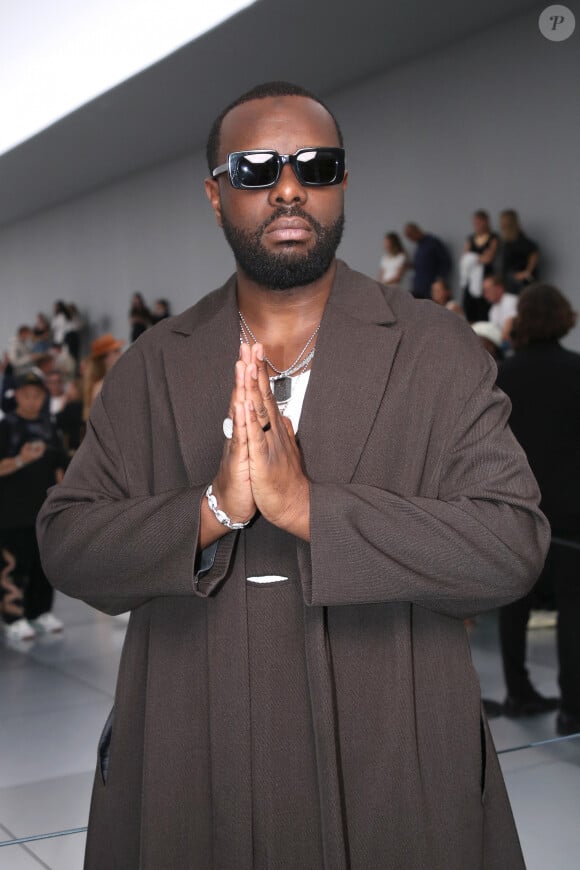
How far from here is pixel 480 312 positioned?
42.3 ft

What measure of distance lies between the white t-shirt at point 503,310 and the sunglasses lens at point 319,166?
1017 cm

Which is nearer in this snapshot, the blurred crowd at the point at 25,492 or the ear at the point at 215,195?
the ear at the point at 215,195

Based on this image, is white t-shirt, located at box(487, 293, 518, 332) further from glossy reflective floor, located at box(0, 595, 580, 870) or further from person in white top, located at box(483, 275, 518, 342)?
glossy reflective floor, located at box(0, 595, 580, 870)

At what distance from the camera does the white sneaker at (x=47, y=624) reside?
235 inches

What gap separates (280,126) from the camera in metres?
1.74

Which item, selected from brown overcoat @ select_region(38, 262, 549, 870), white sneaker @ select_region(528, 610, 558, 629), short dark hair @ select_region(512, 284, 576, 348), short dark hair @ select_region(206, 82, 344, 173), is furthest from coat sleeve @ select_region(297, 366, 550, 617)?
white sneaker @ select_region(528, 610, 558, 629)

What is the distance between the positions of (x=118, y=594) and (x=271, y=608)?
0.22 metres

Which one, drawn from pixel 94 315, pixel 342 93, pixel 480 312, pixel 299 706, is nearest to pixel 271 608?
pixel 299 706

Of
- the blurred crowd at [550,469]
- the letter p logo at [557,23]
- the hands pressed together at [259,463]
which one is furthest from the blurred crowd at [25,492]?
the letter p logo at [557,23]

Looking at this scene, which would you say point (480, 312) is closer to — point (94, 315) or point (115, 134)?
point (115, 134)

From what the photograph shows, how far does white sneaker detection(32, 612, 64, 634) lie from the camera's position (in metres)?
5.97

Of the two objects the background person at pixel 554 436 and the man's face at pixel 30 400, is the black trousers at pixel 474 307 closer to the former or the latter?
the man's face at pixel 30 400

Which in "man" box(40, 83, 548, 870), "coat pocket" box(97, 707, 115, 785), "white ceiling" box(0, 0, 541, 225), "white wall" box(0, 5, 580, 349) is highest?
"white ceiling" box(0, 0, 541, 225)

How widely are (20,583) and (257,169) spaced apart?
4.69 metres
